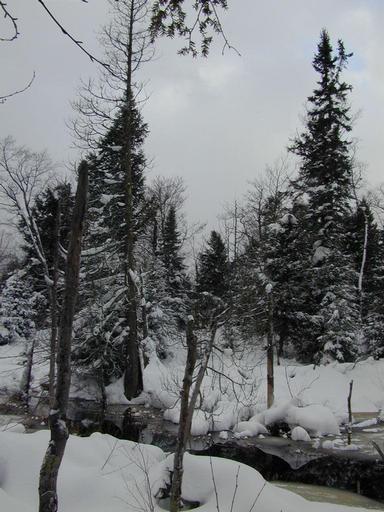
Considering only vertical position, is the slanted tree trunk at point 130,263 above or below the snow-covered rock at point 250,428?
above

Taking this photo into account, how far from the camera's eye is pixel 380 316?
2462cm

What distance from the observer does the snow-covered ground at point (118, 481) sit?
22.5 ft

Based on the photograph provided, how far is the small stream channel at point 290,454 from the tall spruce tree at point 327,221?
255 inches

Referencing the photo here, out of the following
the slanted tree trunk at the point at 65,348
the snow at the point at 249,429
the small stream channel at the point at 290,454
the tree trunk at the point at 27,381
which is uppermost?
the slanted tree trunk at the point at 65,348

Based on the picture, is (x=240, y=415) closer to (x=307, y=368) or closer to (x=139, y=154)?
(x=307, y=368)

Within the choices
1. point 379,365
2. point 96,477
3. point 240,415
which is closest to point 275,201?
point 379,365

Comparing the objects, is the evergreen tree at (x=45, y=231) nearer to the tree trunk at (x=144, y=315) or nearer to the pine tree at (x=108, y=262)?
the pine tree at (x=108, y=262)

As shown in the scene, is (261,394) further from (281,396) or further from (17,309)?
(17,309)

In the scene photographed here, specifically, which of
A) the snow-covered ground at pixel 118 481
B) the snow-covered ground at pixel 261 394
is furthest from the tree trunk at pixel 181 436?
the snow-covered ground at pixel 261 394

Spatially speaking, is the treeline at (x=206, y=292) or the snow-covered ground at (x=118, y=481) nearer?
the snow-covered ground at (x=118, y=481)

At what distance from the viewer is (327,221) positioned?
82.4 feet

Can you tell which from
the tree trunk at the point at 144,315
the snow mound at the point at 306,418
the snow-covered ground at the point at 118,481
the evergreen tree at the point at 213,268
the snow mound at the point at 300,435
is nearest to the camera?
the snow-covered ground at the point at 118,481

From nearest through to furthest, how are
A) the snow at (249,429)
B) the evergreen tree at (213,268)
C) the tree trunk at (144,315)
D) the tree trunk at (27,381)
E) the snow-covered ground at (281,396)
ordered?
the snow at (249,429) < the snow-covered ground at (281,396) < the tree trunk at (27,381) < the tree trunk at (144,315) < the evergreen tree at (213,268)

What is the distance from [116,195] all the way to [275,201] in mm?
9836
